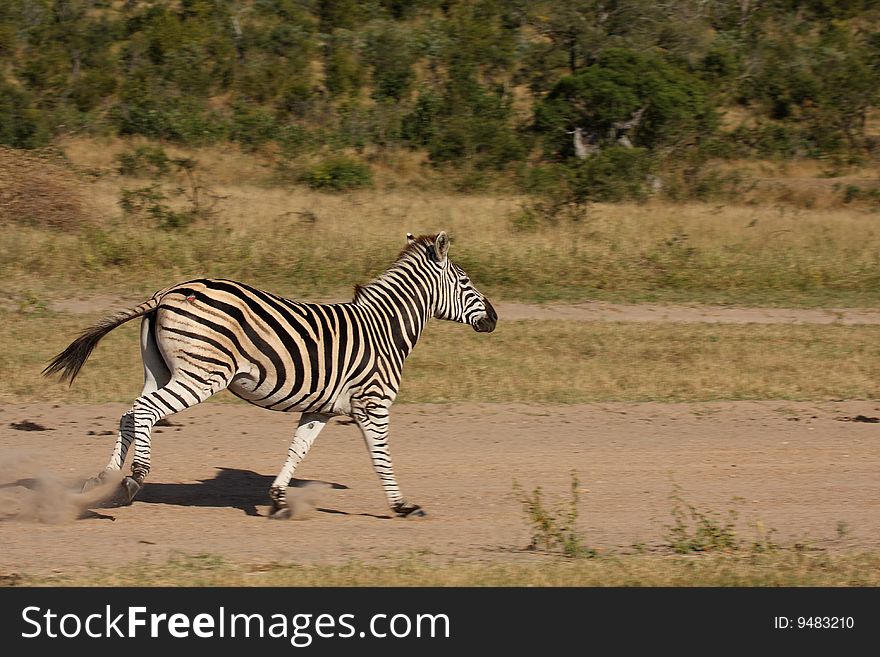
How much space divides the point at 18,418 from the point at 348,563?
4303 mm

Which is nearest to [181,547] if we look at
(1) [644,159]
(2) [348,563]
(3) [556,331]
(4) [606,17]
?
(2) [348,563]

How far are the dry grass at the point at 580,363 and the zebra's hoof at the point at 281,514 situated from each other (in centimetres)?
312

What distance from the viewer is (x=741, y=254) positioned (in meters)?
17.0

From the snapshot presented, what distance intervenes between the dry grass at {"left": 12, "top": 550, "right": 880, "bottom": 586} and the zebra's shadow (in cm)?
144

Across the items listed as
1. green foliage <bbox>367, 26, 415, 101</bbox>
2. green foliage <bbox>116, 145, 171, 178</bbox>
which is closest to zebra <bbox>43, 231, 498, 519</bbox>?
green foliage <bbox>116, 145, 171, 178</bbox>

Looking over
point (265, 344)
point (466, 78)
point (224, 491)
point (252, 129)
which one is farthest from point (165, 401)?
point (466, 78)

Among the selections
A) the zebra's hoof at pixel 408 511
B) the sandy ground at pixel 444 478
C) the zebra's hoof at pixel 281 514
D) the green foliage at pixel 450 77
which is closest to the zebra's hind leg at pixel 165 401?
the sandy ground at pixel 444 478

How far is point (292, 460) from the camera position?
7.68 meters

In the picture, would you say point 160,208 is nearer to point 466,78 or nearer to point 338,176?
point 338,176

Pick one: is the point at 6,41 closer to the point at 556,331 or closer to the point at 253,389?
the point at 556,331

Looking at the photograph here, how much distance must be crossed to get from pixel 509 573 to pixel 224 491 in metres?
2.63

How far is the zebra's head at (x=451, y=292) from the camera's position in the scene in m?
8.16

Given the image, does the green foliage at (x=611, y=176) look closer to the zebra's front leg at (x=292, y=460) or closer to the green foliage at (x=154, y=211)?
the green foliage at (x=154, y=211)

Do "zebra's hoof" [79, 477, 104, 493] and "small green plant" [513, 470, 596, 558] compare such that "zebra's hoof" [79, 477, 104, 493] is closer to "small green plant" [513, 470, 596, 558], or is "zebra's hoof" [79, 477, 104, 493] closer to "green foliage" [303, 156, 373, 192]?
"small green plant" [513, 470, 596, 558]
